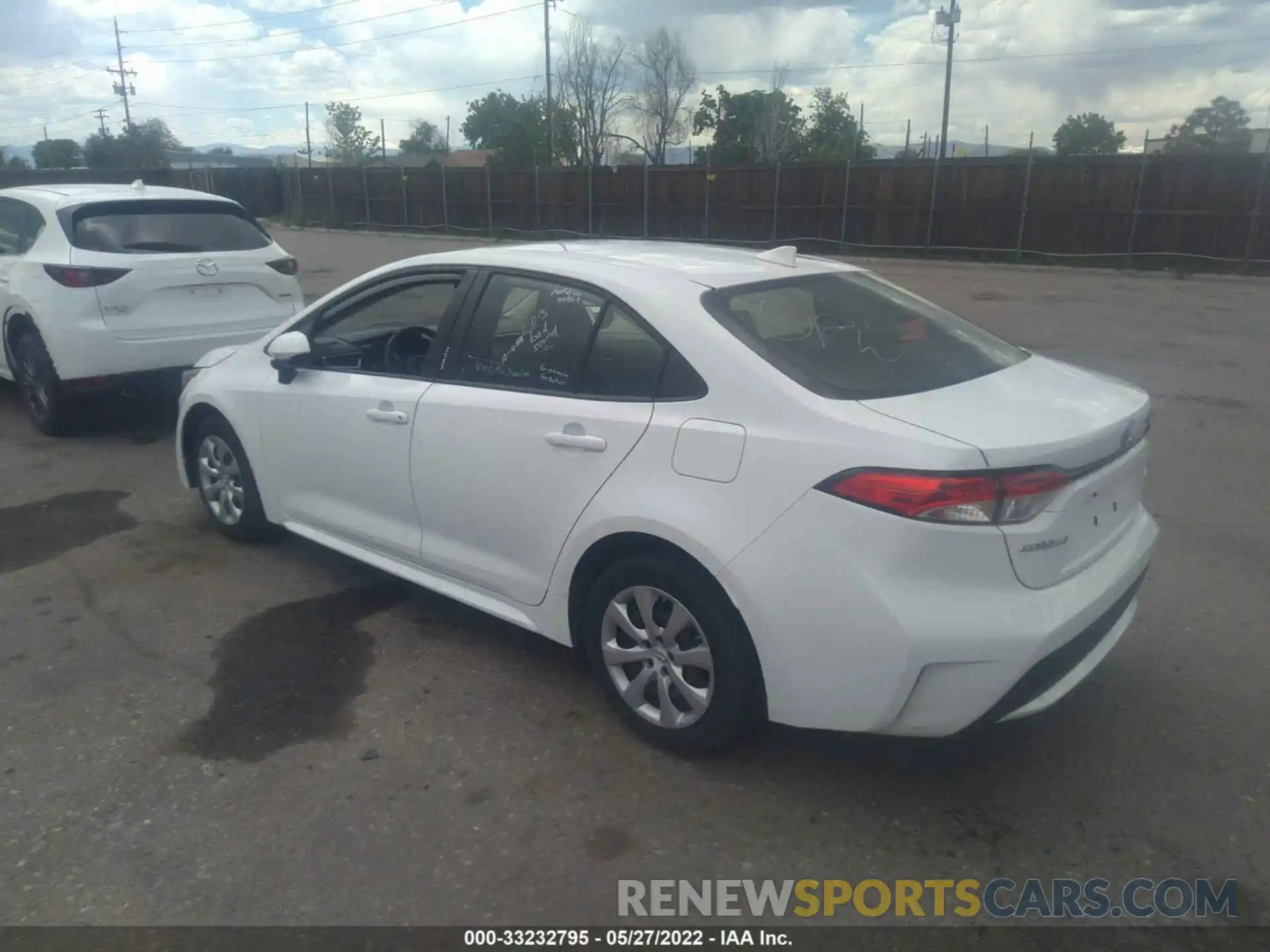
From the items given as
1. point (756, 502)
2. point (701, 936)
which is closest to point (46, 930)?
point (701, 936)

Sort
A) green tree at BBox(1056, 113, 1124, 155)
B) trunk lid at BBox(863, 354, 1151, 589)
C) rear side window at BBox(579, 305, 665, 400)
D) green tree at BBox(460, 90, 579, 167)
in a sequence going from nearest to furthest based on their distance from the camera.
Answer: trunk lid at BBox(863, 354, 1151, 589) → rear side window at BBox(579, 305, 665, 400) → green tree at BBox(1056, 113, 1124, 155) → green tree at BBox(460, 90, 579, 167)

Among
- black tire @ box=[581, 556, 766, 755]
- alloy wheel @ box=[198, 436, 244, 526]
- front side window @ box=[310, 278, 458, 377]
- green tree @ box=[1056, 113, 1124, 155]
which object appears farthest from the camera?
green tree @ box=[1056, 113, 1124, 155]

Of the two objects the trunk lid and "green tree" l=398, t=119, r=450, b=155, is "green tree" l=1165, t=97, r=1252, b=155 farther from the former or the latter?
"green tree" l=398, t=119, r=450, b=155

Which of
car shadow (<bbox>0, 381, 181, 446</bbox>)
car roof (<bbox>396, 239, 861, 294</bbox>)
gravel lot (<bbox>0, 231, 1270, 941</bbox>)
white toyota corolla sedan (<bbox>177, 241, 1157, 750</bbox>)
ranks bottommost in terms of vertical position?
car shadow (<bbox>0, 381, 181, 446</bbox>)

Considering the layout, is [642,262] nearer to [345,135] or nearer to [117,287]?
[117,287]

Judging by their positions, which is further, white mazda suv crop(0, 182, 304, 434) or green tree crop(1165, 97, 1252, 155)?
green tree crop(1165, 97, 1252, 155)

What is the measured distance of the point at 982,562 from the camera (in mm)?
2771

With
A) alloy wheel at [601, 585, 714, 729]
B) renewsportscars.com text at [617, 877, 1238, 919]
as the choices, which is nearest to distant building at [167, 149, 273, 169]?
alloy wheel at [601, 585, 714, 729]

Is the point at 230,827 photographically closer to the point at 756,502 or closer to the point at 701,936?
the point at 701,936

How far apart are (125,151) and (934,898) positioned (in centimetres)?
6525

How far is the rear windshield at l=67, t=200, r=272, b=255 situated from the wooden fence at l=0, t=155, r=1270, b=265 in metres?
19.2

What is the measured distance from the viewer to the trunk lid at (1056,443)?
2.83 m

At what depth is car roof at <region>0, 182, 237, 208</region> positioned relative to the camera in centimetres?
718

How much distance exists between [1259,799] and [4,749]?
4036 millimetres
